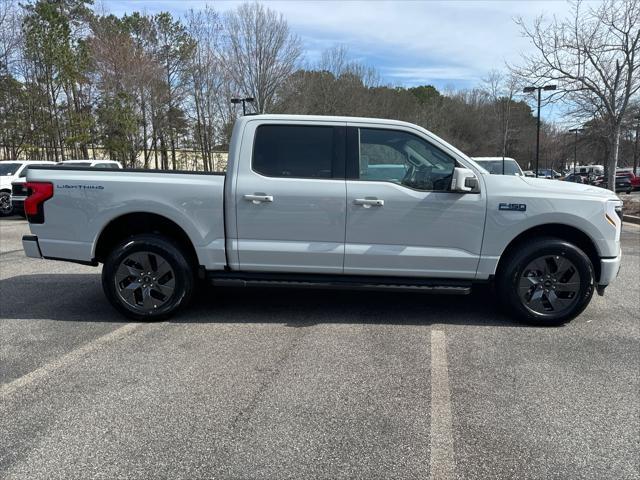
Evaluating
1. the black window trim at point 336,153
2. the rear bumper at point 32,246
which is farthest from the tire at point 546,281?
the rear bumper at point 32,246

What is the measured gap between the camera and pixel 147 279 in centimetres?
496

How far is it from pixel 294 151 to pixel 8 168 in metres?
14.4

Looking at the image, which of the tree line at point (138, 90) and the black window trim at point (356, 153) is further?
the tree line at point (138, 90)

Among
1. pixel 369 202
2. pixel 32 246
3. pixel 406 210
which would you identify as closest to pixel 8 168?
pixel 32 246

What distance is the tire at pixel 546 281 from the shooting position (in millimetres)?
4789

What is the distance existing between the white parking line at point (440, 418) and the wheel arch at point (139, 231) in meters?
2.55

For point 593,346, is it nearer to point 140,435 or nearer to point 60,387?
point 140,435

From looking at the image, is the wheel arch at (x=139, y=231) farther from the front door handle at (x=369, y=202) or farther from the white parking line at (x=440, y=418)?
the white parking line at (x=440, y=418)

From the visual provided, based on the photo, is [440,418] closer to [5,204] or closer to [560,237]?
[560,237]

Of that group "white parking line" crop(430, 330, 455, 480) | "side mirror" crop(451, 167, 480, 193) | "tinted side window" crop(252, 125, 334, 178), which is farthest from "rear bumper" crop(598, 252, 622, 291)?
"tinted side window" crop(252, 125, 334, 178)

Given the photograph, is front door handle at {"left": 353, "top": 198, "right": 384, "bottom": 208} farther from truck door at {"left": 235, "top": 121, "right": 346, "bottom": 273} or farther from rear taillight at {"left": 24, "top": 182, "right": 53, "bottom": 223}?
rear taillight at {"left": 24, "top": 182, "right": 53, "bottom": 223}

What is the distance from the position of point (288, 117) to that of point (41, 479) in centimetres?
365

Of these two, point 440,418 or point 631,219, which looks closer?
point 440,418

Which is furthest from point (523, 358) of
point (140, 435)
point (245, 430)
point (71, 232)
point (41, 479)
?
point (71, 232)
